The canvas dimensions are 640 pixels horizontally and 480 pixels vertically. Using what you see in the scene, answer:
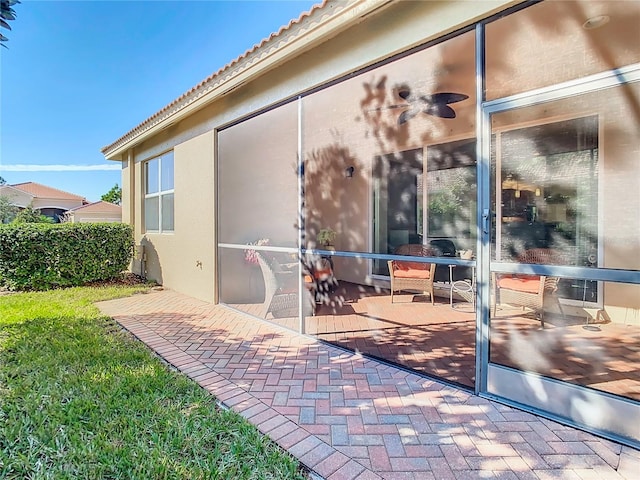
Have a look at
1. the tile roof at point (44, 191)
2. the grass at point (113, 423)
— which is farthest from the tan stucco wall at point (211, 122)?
the tile roof at point (44, 191)

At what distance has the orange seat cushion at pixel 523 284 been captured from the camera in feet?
12.8

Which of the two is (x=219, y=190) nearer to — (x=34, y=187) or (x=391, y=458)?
(x=391, y=458)

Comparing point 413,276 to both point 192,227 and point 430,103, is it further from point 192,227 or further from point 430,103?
point 192,227

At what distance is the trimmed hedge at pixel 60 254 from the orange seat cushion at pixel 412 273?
282 inches

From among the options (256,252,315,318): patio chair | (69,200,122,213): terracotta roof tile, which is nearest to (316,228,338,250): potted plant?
(256,252,315,318): patio chair

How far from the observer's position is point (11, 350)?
154 inches

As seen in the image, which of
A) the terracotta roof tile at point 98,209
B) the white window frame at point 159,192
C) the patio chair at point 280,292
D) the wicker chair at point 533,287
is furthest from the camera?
the terracotta roof tile at point 98,209

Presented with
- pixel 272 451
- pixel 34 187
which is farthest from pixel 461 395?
pixel 34 187

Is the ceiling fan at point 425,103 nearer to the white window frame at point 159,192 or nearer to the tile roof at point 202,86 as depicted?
the tile roof at point 202,86

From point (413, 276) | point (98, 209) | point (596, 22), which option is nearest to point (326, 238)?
point (413, 276)

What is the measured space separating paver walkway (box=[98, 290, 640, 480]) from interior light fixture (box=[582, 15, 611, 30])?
4.02 metres

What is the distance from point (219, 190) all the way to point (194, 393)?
4.01 metres

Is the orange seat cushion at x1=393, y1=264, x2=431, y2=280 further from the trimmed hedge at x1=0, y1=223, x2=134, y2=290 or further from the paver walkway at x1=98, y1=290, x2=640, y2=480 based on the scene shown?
the trimmed hedge at x1=0, y1=223, x2=134, y2=290

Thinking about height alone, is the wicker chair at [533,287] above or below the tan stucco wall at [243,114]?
below
